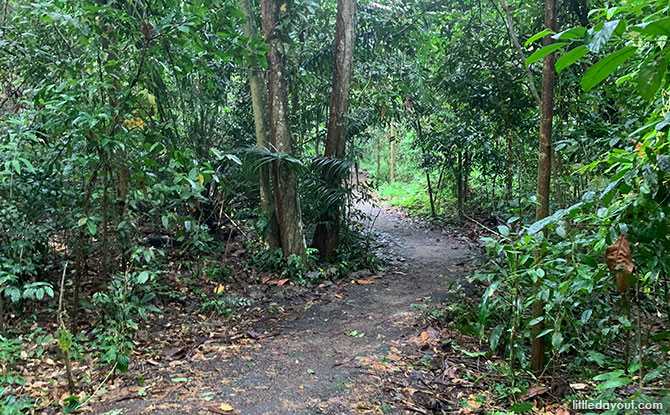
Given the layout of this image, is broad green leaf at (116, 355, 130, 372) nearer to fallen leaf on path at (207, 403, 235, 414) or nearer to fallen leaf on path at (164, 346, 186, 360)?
fallen leaf on path at (164, 346, 186, 360)

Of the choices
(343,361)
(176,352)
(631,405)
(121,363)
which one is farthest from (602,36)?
(176,352)

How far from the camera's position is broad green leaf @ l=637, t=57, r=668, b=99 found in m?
1.28

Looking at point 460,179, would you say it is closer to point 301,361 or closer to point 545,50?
point 301,361

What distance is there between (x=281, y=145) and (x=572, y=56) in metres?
5.32

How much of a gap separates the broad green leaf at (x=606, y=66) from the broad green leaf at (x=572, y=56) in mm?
52

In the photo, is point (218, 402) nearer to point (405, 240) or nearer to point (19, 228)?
point (19, 228)

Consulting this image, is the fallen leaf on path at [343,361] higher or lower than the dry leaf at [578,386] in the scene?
higher

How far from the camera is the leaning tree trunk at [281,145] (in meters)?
6.17

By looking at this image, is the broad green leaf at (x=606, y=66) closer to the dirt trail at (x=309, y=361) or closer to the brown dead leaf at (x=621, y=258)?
the brown dead leaf at (x=621, y=258)

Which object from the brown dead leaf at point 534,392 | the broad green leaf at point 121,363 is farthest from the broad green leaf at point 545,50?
the broad green leaf at point 121,363

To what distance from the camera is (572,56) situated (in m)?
1.23

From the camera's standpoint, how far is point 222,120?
7.54 m

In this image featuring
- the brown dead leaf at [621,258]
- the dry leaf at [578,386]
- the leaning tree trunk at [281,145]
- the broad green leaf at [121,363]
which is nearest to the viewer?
the brown dead leaf at [621,258]

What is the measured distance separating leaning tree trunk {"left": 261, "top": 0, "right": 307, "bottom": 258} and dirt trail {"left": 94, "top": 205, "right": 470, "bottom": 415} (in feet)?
3.53
